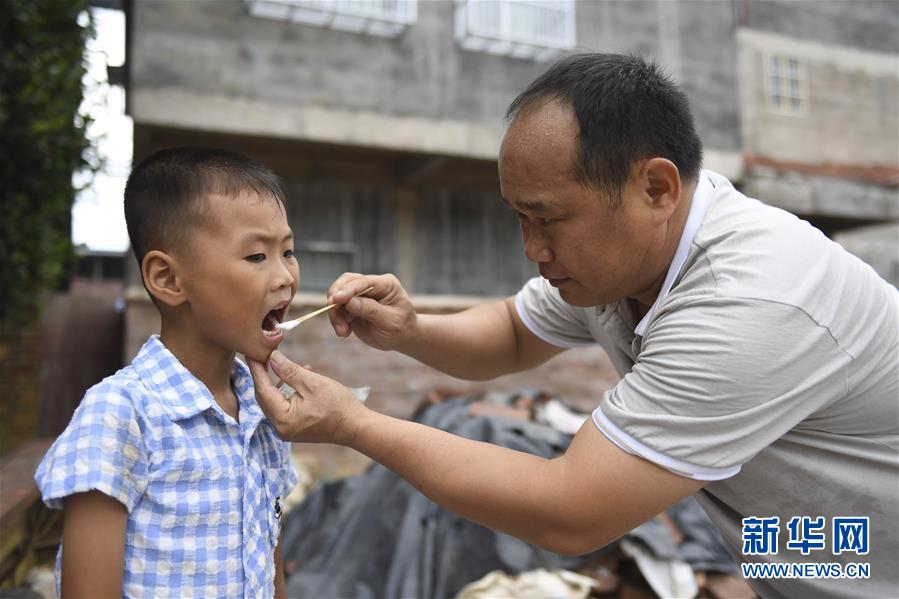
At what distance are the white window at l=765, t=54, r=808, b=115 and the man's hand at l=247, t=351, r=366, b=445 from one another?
10.4 metres

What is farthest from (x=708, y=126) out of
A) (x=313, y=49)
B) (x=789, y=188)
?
(x=313, y=49)

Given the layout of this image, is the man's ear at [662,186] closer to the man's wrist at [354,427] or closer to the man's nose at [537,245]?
the man's nose at [537,245]

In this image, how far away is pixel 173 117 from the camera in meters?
6.29

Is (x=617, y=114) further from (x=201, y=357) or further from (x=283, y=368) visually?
(x=201, y=357)

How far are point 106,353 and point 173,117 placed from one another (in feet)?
7.99

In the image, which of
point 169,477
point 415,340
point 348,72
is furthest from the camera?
point 348,72

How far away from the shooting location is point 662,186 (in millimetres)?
1607

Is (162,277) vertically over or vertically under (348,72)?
under

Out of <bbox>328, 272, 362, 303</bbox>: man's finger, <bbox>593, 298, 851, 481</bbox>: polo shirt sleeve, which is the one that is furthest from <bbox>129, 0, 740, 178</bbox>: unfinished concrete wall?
<bbox>593, 298, 851, 481</bbox>: polo shirt sleeve

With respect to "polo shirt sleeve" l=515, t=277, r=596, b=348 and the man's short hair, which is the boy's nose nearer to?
the man's short hair

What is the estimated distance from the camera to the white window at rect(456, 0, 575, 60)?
746 cm

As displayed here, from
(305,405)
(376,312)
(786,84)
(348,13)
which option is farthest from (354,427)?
(786,84)

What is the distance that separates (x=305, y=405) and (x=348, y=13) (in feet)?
20.5

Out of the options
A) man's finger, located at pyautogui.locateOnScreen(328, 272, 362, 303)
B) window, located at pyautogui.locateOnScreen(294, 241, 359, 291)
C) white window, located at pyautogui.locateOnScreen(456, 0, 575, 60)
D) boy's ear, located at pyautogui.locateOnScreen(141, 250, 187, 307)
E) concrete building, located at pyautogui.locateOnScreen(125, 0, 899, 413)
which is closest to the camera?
boy's ear, located at pyautogui.locateOnScreen(141, 250, 187, 307)
